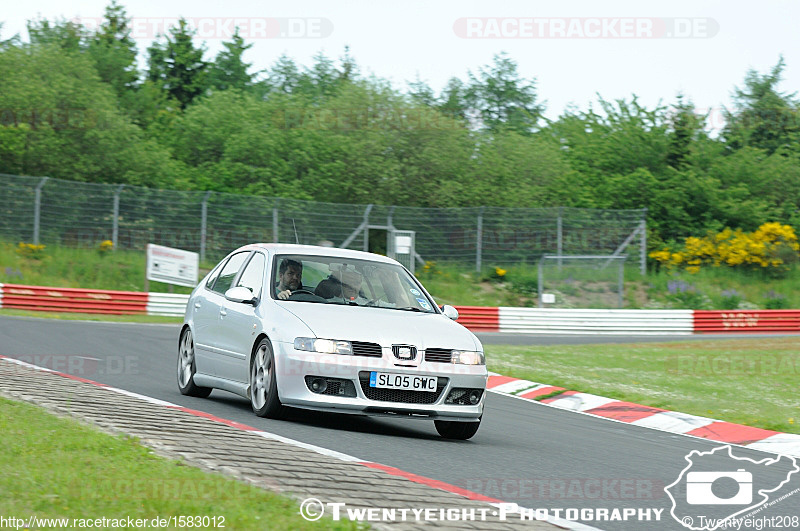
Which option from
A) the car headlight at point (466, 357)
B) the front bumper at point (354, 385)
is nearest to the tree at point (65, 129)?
the front bumper at point (354, 385)

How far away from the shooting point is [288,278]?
975 centimetres

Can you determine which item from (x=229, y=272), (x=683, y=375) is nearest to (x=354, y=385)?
(x=229, y=272)

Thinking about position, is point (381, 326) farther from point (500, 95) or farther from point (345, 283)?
point (500, 95)

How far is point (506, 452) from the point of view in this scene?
27.1 ft

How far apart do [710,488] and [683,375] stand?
36.2ft

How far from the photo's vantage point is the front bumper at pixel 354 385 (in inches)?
336

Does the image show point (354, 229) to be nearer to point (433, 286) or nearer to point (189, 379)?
point (433, 286)

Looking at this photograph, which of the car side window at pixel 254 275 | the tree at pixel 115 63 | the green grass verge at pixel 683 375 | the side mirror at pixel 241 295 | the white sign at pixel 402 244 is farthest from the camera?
the tree at pixel 115 63

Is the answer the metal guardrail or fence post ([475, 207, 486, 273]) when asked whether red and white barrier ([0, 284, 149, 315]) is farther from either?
fence post ([475, 207, 486, 273])

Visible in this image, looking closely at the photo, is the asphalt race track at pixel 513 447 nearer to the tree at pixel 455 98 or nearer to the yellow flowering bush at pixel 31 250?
the yellow flowering bush at pixel 31 250

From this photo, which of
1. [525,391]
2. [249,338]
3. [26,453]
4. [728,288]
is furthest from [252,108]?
[26,453]

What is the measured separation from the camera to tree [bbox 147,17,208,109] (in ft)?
230

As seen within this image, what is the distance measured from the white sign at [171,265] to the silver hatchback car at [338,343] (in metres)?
20.5

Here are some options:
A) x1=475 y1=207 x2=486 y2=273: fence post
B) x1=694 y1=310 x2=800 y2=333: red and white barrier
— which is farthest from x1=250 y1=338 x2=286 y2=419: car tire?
x1=694 y1=310 x2=800 y2=333: red and white barrier
